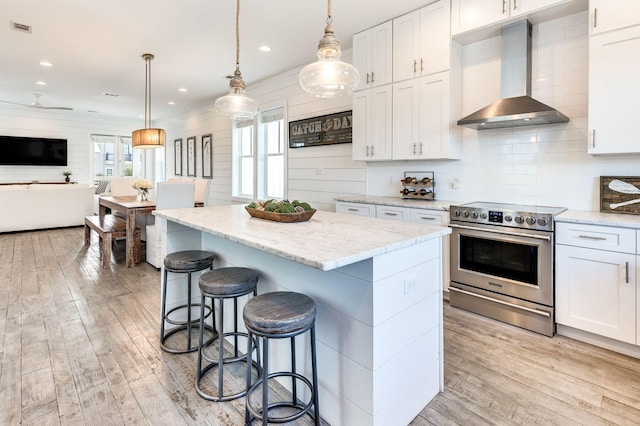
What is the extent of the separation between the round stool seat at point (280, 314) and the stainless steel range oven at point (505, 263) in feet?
6.29

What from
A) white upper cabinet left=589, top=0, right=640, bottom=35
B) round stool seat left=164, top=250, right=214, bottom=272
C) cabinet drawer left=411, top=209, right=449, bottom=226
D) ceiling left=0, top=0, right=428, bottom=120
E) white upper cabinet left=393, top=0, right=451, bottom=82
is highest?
ceiling left=0, top=0, right=428, bottom=120

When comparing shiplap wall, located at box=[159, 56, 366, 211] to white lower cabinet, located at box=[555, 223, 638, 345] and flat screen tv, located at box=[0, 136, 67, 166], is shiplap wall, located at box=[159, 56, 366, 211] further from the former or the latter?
flat screen tv, located at box=[0, 136, 67, 166]

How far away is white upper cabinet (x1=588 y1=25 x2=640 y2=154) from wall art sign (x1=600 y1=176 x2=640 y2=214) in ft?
1.08

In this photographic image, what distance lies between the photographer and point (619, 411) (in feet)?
5.88

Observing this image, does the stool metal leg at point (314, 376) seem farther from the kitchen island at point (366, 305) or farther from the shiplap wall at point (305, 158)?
the shiplap wall at point (305, 158)

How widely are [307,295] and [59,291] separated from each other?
3.20m

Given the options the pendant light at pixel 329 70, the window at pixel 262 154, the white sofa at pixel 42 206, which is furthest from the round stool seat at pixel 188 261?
the white sofa at pixel 42 206

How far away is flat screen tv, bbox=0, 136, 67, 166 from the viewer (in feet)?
27.8

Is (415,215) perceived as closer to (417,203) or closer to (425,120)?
(417,203)

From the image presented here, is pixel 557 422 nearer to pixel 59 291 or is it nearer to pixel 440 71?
pixel 440 71

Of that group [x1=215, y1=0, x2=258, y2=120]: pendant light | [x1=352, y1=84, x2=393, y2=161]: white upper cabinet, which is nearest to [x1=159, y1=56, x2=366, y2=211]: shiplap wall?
[x1=352, y1=84, x2=393, y2=161]: white upper cabinet

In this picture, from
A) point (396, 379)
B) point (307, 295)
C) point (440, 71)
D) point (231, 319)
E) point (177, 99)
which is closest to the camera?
point (396, 379)

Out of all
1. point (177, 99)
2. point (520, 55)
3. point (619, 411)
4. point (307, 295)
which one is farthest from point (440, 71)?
point (177, 99)

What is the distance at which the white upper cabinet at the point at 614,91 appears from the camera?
2373 millimetres
